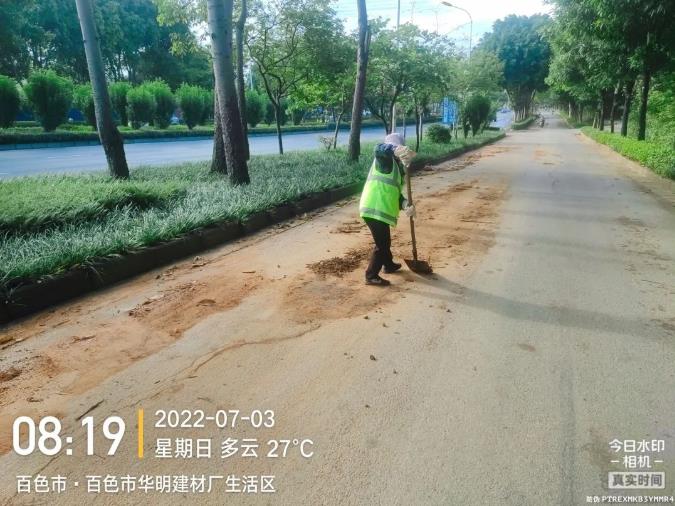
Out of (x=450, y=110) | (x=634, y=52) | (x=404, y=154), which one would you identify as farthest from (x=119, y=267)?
(x=450, y=110)

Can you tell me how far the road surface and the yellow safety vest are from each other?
69 centimetres

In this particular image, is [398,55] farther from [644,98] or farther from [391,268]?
[391,268]

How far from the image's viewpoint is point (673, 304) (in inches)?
156

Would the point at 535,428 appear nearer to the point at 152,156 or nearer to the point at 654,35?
the point at 654,35

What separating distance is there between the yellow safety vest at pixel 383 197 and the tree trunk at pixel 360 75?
8535 millimetres

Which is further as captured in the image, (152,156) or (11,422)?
(152,156)

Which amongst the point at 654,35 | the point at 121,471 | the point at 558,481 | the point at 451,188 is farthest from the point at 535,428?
the point at 654,35

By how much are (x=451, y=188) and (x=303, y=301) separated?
7.20m

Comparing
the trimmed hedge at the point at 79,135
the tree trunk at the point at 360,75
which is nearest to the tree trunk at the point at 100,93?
the tree trunk at the point at 360,75

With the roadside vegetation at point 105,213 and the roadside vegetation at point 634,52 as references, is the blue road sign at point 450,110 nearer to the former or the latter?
the roadside vegetation at point 634,52

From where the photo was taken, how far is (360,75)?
1231cm

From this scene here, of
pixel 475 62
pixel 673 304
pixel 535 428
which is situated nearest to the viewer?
pixel 535 428

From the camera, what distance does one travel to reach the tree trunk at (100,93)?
8.37 metres

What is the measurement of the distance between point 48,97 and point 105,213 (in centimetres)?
2193
